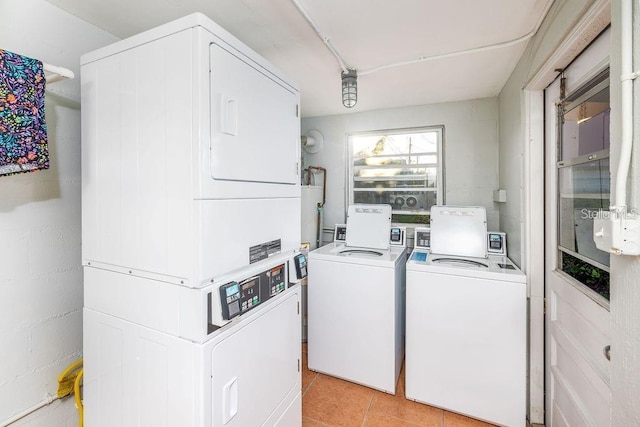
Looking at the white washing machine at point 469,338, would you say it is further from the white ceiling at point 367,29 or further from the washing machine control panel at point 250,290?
the white ceiling at point 367,29

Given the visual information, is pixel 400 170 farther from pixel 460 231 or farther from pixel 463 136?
pixel 460 231

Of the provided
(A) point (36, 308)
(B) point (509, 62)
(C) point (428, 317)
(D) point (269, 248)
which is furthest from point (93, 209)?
(B) point (509, 62)

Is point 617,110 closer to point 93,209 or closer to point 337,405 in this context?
point 93,209

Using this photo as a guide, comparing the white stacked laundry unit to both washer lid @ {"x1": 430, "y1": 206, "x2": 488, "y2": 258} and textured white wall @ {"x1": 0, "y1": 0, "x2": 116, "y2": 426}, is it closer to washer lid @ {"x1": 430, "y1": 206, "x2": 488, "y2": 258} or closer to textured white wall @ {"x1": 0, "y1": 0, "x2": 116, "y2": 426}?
textured white wall @ {"x1": 0, "y1": 0, "x2": 116, "y2": 426}

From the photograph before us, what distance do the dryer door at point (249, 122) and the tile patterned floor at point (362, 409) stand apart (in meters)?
1.63

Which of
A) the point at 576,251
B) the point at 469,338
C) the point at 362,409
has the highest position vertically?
the point at 576,251

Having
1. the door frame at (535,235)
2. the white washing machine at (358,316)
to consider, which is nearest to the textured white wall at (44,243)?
the white washing machine at (358,316)

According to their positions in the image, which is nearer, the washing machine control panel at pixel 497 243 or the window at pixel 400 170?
the washing machine control panel at pixel 497 243

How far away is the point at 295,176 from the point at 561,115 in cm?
157

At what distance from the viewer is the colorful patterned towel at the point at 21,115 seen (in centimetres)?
101

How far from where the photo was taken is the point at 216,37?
1030mm

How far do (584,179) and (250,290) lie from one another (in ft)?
5.52

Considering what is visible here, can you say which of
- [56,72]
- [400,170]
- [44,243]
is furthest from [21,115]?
[400,170]

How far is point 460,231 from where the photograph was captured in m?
2.43
